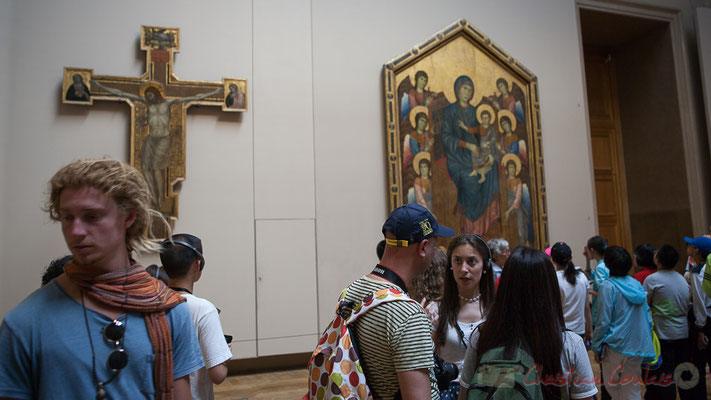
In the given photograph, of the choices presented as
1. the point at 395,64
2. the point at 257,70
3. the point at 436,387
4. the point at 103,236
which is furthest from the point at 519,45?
the point at 103,236

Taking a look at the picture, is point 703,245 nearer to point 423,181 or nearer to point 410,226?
point 423,181

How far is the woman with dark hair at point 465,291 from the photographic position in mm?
3015

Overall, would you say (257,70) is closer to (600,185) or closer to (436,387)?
(436,387)

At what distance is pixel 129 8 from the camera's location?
7160mm

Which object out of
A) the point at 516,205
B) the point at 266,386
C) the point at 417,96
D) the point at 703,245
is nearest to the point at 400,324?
the point at 703,245

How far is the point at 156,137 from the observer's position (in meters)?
6.94

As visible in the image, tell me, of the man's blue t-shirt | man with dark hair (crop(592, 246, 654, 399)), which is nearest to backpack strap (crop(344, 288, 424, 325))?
the man's blue t-shirt

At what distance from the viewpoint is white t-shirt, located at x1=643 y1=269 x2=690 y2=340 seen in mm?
4570

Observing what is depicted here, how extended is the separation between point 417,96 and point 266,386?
5086mm

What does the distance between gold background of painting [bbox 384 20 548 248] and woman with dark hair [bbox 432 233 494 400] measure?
189 inches

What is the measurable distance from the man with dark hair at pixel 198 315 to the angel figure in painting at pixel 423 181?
222 inches

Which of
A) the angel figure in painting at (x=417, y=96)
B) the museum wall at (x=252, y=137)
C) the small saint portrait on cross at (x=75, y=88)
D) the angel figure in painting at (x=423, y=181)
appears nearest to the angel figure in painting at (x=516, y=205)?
the angel figure in painting at (x=423, y=181)

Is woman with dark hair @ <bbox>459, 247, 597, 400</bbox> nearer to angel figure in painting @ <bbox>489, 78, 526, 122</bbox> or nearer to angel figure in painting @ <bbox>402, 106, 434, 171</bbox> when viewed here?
angel figure in painting @ <bbox>402, 106, 434, 171</bbox>

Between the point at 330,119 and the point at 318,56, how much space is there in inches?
41.1
